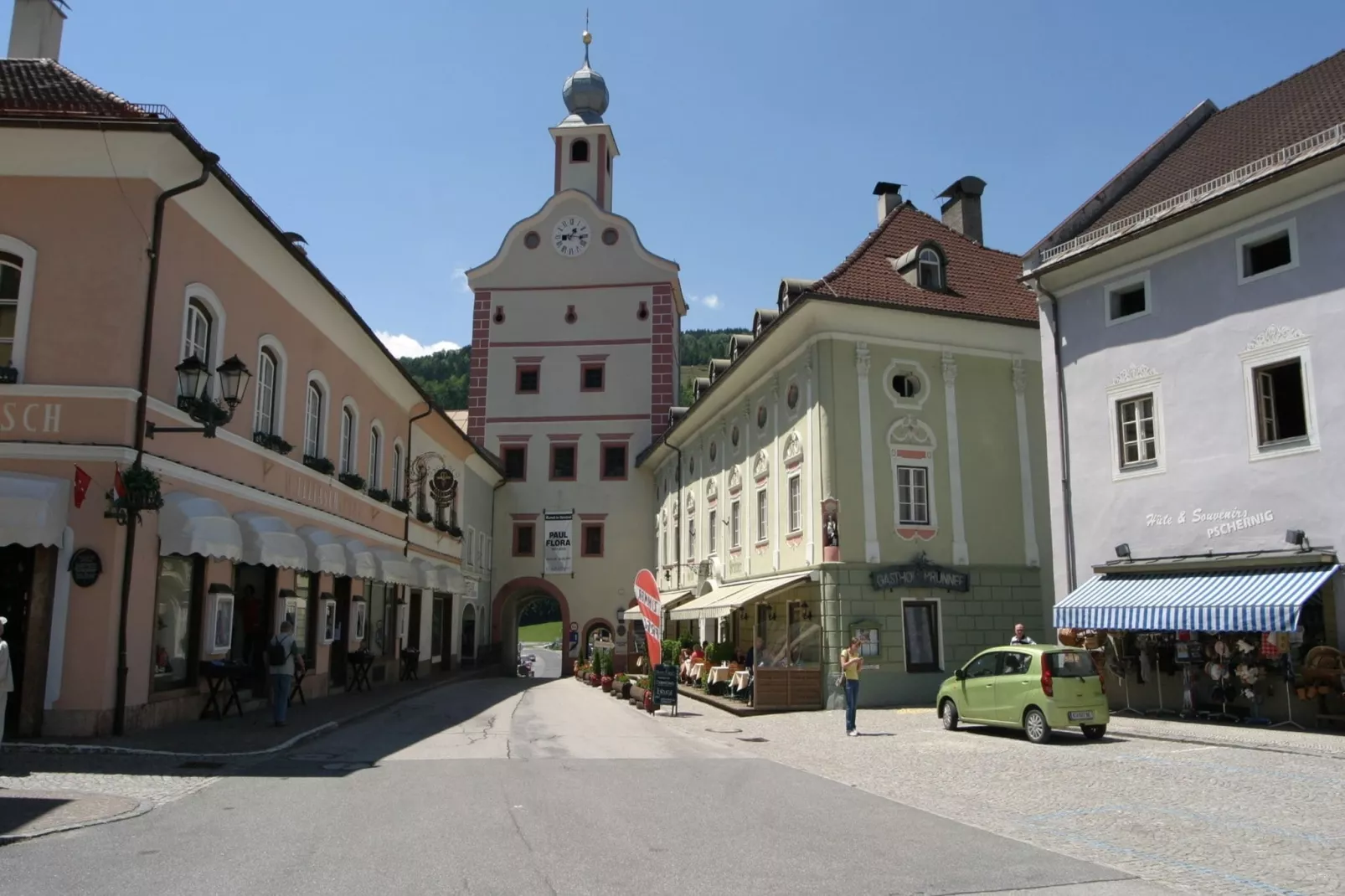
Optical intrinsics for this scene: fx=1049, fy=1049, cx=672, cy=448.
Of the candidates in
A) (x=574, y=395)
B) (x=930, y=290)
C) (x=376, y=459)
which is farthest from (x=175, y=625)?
(x=574, y=395)

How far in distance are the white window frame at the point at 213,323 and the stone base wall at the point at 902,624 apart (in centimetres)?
1334

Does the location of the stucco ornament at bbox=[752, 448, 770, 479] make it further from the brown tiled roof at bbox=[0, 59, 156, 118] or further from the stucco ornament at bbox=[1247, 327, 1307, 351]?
the brown tiled roof at bbox=[0, 59, 156, 118]

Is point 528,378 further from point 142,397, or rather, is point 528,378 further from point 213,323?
point 142,397

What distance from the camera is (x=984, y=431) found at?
26141 millimetres

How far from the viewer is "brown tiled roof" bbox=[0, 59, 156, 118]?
14.6 metres

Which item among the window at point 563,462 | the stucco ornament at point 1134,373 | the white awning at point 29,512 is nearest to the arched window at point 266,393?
the white awning at point 29,512

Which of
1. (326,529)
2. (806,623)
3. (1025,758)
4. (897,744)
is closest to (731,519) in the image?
(806,623)

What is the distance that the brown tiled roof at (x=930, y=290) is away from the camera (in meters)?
25.2

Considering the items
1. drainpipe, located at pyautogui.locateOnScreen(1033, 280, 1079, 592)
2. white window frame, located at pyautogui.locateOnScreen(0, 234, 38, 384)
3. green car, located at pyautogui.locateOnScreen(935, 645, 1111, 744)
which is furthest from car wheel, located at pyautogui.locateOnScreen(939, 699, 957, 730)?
white window frame, located at pyautogui.locateOnScreen(0, 234, 38, 384)

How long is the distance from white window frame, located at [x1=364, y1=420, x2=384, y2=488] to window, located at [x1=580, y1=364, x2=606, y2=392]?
17.6 metres

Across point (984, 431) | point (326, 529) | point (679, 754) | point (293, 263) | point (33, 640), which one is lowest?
point (679, 754)

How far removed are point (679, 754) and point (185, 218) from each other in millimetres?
11070

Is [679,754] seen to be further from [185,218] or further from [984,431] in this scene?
[984,431]

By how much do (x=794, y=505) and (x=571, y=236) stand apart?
24.2m
